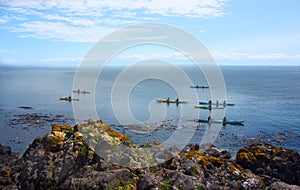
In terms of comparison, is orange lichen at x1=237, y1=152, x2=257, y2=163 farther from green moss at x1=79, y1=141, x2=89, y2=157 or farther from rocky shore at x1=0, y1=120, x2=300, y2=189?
green moss at x1=79, y1=141, x2=89, y2=157

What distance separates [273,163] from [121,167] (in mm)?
13721

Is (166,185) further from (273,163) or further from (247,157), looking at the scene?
(273,163)

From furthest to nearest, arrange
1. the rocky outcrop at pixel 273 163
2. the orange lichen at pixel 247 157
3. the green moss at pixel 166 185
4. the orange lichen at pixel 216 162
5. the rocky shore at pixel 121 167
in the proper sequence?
1. the orange lichen at pixel 247 157
2. the rocky outcrop at pixel 273 163
3. the orange lichen at pixel 216 162
4. the rocky shore at pixel 121 167
5. the green moss at pixel 166 185

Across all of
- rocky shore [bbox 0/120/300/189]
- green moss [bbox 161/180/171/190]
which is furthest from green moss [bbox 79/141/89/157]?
green moss [bbox 161/180/171/190]

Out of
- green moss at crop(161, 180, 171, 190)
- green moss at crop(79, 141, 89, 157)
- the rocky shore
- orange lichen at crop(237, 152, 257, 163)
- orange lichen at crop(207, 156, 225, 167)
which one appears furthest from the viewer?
orange lichen at crop(237, 152, 257, 163)

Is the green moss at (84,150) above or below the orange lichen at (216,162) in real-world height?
above

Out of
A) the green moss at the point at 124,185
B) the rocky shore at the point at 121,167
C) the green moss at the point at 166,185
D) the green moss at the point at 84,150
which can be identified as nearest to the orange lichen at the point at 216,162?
the rocky shore at the point at 121,167

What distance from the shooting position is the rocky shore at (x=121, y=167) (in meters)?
17.7

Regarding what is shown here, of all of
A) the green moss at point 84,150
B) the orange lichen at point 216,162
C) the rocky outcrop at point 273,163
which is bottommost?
the rocky outcrop at point 273,163

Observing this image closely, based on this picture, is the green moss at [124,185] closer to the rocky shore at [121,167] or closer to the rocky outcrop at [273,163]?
the rocky shore at [121,167]

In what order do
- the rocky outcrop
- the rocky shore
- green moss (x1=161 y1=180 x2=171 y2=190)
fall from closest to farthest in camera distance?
1. green moss (x1=161 y1=180 x2=171 y2=190)
2. the rocky shore
3. the rocky outcrop

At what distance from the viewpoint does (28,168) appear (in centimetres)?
2072

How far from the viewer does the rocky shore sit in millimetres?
17706

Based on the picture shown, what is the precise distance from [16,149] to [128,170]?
77.0 ft
